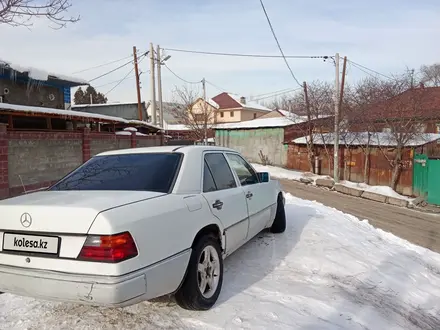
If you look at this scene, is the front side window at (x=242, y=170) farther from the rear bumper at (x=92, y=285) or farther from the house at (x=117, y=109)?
the house at (x=117, y=109)

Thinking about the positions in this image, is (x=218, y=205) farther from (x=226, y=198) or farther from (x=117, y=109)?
(x=117, y=109)

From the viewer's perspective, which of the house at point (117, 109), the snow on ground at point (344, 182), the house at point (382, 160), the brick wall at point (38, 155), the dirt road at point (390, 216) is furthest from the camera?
the house at point (117, 109)

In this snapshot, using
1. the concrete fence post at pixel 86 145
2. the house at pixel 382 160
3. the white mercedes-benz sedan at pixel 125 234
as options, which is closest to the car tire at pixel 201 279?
the white mercedes-benz sedan at pixel 125 234

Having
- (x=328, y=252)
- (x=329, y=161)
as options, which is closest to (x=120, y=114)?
(x=329, y=161)

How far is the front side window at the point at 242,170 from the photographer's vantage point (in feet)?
14.2

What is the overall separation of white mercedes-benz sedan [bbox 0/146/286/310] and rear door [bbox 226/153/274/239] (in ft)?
2.16

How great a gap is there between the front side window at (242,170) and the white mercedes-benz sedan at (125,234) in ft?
2.36

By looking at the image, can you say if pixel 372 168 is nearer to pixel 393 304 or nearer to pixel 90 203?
pixel 393 304

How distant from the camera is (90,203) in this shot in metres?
2.49

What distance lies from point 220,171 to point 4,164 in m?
6.64

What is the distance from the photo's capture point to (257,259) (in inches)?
174

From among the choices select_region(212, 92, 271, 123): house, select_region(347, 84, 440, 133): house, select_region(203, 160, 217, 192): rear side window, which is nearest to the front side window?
select_region(203, 160, 217, 192): rear side window

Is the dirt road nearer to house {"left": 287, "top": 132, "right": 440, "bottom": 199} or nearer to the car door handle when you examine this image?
house {"left": 287, "top": 132, "right": 440, "bottom": 199}

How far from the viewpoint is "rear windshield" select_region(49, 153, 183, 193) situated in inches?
120
